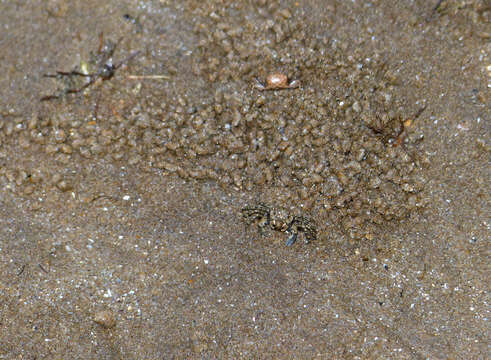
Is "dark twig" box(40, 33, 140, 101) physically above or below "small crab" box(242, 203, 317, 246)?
above

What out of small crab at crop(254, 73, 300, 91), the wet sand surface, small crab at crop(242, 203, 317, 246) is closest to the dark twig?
the wet sand surface

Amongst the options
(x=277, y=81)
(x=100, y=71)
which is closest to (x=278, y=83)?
(x=277, y=81)

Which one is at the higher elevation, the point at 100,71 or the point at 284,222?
the point at 100,71

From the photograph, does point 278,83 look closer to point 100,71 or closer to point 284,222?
point 284,222

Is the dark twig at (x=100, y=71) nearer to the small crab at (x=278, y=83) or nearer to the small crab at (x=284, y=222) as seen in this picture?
the small crab at (x=278, y=83)

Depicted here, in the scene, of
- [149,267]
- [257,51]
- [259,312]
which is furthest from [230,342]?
[257,51]

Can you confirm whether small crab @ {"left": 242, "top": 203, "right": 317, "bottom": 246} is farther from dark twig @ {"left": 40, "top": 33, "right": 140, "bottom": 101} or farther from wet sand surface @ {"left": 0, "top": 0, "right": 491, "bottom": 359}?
dark twig @ {"left": 40, "top": 33, "right": 140, "bottom": 101}
